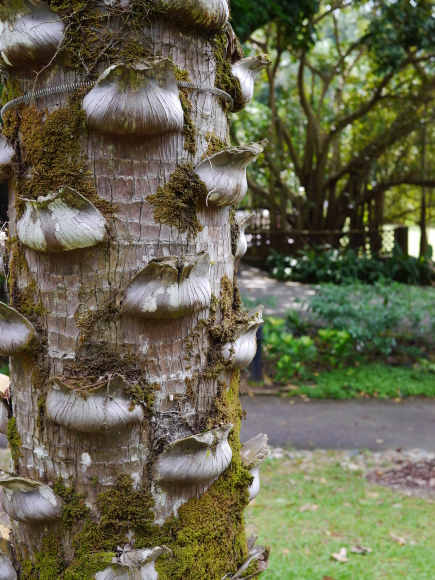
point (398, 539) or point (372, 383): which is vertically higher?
point (372, 383)

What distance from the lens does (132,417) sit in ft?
4.60

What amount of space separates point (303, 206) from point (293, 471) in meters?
11.0

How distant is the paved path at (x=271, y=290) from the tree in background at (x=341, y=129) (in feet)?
5.92

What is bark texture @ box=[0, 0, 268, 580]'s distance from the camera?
136 cm

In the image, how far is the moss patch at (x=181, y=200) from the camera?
144 centimetres

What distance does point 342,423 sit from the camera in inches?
240

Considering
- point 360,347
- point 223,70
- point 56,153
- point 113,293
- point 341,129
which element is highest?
point 341,129

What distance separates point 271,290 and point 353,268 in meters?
2.02

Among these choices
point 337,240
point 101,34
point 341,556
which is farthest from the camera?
point 337,240

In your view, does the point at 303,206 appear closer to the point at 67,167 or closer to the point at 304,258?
the point at 304,258

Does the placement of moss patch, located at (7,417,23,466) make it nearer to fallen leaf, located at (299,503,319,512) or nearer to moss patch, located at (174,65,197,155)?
moss patch, located at (174,65,197,155)

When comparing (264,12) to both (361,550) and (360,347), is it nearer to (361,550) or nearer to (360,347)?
(360,347)

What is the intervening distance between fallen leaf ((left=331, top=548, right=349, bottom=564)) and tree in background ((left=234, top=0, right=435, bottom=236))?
31.0 ft

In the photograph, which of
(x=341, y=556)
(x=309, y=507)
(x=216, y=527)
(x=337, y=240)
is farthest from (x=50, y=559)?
(x=337, y=240)
